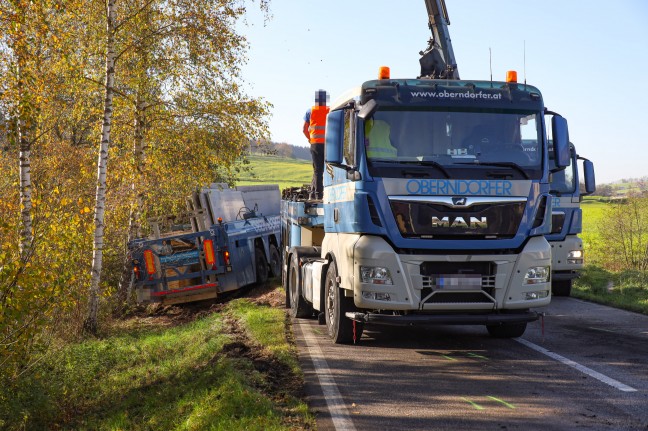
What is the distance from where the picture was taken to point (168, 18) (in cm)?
1738

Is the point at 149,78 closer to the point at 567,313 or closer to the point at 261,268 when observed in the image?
the point at 261,268

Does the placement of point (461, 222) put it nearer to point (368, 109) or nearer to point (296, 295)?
point (368, 109)

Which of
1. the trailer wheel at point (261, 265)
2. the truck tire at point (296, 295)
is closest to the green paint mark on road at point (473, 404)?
the truck tire at point (296, 295)

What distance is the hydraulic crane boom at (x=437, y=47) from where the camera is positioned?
1455 centimetres

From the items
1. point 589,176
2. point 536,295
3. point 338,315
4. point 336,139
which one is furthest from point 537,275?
point 589,176

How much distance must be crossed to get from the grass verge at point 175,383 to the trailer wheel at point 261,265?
15.4ft

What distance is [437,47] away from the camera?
48.9ft

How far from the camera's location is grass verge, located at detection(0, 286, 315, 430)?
6.68 metres

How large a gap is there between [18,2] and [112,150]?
918cm

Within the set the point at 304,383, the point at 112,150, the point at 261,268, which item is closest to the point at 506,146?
the point at 304,383

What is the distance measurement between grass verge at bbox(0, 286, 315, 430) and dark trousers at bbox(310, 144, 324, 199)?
2.23 metres

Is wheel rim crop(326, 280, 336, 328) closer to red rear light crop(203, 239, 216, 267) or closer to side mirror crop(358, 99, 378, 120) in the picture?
side mirror crop(358, 99, 378, 120)

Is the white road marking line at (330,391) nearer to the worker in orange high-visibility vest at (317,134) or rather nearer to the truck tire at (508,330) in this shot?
the truck tire at (508,330)

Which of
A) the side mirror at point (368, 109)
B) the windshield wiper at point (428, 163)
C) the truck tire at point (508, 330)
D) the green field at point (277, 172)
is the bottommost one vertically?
the truck tire at point (508, 330)
